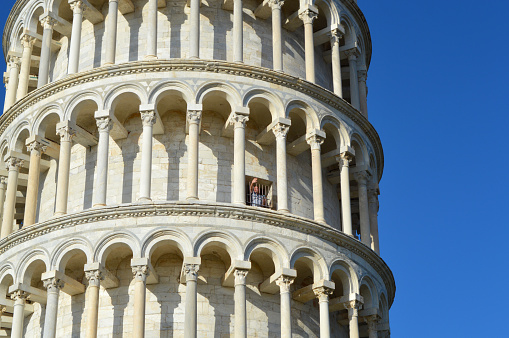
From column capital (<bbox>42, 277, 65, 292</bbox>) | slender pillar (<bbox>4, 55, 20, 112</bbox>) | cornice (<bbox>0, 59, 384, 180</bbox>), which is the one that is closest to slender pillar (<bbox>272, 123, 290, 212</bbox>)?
cornice (<bbox>0, 59, 384, 180</bbox>)

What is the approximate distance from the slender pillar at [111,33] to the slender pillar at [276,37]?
15.0 feet

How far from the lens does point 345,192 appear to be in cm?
3100

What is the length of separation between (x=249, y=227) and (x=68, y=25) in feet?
31.5

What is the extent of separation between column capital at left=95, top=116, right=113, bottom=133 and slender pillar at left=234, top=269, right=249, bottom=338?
17.9 ft

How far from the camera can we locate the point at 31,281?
29.5m

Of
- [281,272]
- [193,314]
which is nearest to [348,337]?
[281,272]

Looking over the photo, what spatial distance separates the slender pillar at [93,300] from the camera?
26797mm

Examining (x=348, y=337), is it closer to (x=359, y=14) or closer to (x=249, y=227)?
(x=249, y=227)

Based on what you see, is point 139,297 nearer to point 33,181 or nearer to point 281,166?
point 33,181

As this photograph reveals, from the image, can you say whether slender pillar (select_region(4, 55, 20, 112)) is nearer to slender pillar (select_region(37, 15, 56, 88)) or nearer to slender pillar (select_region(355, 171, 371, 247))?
slender pillar (select_region(37, 15, 56, 88))

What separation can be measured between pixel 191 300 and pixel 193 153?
4.14 meters

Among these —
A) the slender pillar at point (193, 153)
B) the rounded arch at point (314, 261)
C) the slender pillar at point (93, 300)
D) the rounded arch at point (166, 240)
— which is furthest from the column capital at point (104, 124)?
the rounded arch at point (314, 261)

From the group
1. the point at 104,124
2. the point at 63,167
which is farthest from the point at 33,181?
the point at 104,124

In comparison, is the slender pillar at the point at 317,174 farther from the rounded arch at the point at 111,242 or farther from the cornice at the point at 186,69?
the rounded arch at the point at 111,242
